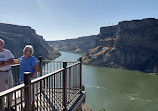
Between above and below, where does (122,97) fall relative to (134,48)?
below

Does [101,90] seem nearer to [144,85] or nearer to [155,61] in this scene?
[144,85]

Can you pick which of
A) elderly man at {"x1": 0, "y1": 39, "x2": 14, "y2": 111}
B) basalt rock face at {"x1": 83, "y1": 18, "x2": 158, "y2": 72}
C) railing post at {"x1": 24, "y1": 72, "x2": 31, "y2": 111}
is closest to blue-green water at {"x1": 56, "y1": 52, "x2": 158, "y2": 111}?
elderly man at {"x1": 0, "y1": 39, "x2": 14, "y2": 111}

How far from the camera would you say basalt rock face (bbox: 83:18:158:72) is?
71312 mm

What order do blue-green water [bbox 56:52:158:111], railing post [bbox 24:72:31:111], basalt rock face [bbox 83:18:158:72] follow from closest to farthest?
railing post [bbox 24:72:31:111] → blue-green water [bbox 56:52:158:111] → basalt rock face [bbox 83:18:158:72]

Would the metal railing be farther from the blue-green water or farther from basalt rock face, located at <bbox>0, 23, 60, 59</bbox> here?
basalt rock face, located at <bbox>0, 23, 60, 59</bbox>

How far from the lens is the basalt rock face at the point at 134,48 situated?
7131cm

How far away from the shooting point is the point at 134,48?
75938 millimetres

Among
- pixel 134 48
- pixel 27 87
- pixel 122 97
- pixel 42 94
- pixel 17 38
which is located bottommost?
pixel 122 97

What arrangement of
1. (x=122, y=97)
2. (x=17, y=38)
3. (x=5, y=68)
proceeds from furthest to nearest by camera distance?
(x=17, y=38) < (x=122, y=97) < (x=5, y=68)

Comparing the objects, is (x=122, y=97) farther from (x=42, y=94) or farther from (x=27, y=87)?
(x=27, y=87)

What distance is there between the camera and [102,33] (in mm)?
107938

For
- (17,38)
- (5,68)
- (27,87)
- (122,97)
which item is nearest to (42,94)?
(5,68)

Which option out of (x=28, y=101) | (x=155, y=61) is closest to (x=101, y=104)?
(x=28, y=101)

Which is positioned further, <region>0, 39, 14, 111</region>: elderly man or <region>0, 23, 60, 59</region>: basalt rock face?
<region>0, 23, 60, 59</region>: basalt rock face
